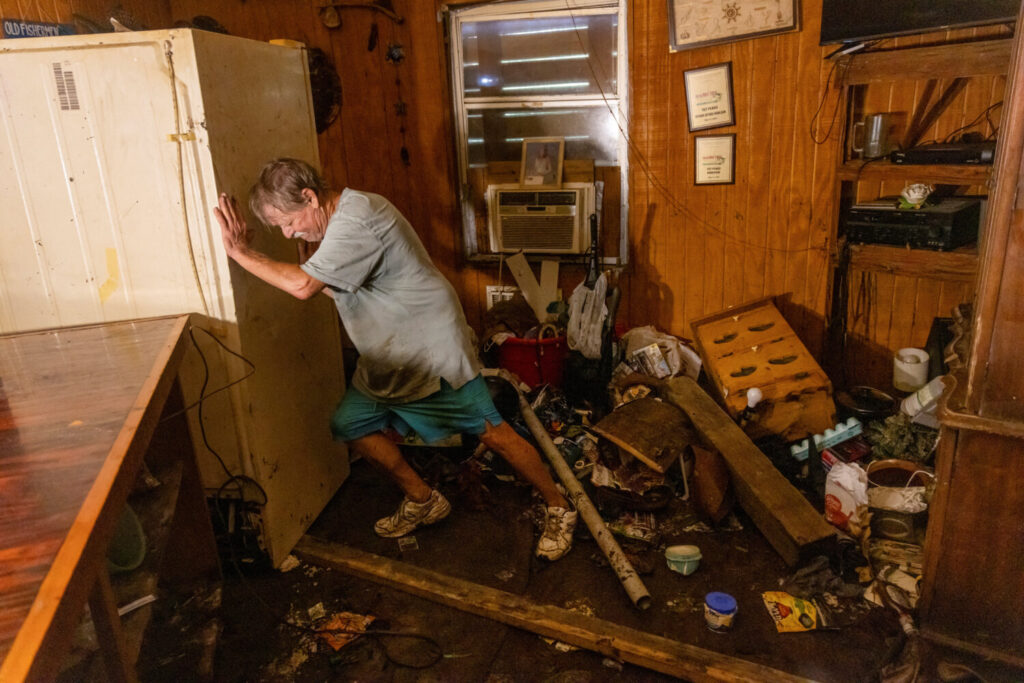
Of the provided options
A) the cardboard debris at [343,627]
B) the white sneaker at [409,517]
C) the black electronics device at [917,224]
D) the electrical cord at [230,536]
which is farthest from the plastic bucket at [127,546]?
the black electronics device at [917,224]

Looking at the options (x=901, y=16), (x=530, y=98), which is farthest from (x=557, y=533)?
(x=901, y=16)

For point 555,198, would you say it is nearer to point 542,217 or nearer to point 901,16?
point 542,217

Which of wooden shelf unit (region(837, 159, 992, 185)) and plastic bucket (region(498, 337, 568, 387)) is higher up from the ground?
wooden shelf unit (region(837, 159, 992, 185))

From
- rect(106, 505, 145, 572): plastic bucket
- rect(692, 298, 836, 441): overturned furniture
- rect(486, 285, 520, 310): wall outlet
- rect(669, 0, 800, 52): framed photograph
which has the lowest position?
rect(692, 298, 836, 441): overturned furniture

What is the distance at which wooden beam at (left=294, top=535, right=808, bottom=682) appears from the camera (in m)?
2.04

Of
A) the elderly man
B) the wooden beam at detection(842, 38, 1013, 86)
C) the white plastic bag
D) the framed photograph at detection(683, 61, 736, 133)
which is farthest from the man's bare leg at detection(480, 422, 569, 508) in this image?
the wooden beam at detection(842, 38, 1013, 86)

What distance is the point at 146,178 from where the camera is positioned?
2.19 m

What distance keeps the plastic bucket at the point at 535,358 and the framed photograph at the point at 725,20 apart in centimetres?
164

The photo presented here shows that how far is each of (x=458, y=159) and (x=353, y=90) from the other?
751 mm

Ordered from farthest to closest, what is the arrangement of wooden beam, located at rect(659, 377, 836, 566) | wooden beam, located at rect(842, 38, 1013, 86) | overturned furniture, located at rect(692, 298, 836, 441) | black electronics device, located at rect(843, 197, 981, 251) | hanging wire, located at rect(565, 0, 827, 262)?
hanging wire, located at rect(565, 0, 827, 262), overturned furniture, located at rect(692, 298, 836, 441), black electronics device, located at rect(843, 197, 981, 251), wooden beam, located at rect(842, 38, 1013, 86), wooden beam, located at rect(659, 377, 836, 566)

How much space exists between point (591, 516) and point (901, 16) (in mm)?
2414

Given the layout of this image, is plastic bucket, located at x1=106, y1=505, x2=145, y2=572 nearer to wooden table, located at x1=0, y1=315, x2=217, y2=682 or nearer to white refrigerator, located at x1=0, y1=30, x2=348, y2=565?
wooden table, located at x1=0, y1=315, x2=217, y2=682

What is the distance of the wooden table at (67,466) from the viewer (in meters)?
0.90

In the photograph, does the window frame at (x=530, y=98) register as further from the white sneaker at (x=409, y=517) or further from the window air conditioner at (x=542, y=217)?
the white sneaker at (x=409, y=517)
